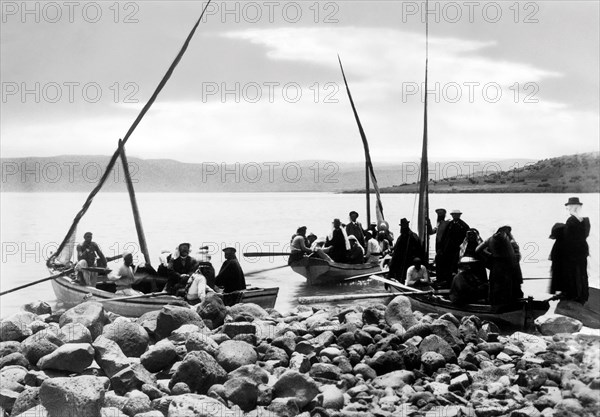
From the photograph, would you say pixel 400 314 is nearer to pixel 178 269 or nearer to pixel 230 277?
pixel 230 277

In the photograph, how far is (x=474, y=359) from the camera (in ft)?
34.2

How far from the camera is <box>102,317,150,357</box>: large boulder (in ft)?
35.5

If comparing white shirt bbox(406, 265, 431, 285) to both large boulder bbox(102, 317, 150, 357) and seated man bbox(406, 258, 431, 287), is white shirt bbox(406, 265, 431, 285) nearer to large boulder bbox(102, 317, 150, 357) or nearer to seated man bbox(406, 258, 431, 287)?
seated man bbox(406, 258, 431, 287)

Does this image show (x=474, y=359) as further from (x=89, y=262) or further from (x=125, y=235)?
(x=125, y=235)

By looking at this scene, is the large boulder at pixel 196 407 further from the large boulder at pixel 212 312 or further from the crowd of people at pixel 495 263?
the crowd of people at pixel 495 263

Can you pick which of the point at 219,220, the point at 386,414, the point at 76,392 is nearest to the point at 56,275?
the point at 76,392

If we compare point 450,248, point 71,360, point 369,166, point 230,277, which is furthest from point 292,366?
point 369,166

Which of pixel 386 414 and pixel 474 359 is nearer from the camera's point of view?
pixel 386 414

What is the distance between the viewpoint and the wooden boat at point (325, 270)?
21.0 meters

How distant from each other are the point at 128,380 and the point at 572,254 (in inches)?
285

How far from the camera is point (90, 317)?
1205 centimetres

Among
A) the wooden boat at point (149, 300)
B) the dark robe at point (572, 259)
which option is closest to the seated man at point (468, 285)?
the dark robe at point (572, 259)

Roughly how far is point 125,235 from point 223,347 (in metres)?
33.4

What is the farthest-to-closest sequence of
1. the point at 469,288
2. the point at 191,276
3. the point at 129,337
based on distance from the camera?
the point at 191,276 → the point at 469,288 → the point at 129,337
